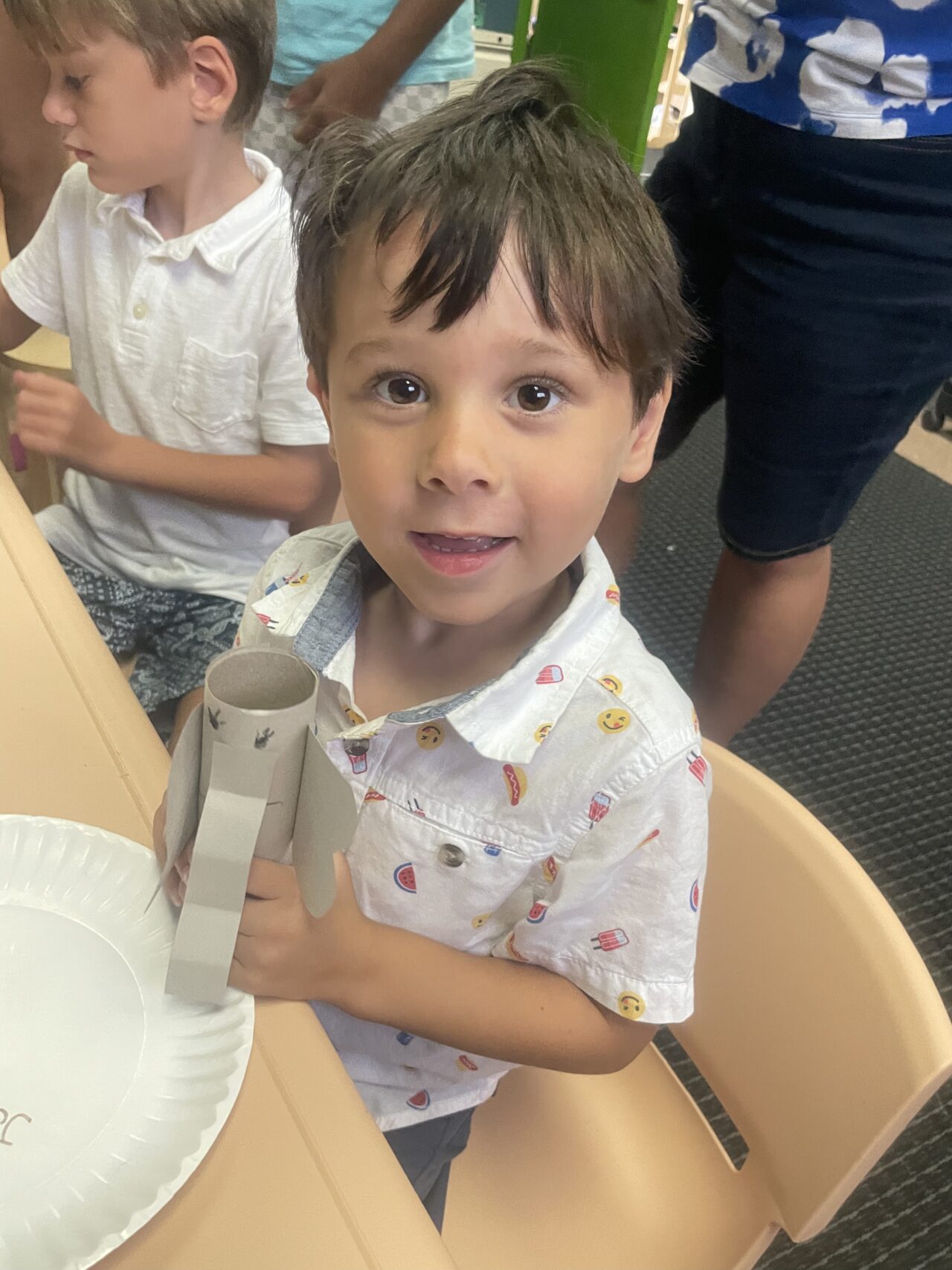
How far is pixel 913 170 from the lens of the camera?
0.85m

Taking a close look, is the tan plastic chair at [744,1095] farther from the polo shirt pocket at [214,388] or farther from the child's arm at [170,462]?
the polo shirt pocket at [214,388]

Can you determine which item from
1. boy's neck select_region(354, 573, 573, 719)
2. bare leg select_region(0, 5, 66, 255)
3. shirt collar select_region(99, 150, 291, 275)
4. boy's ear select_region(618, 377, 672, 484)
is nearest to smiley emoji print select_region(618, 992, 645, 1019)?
boy's neck select_region(354, 573, 573, 719)

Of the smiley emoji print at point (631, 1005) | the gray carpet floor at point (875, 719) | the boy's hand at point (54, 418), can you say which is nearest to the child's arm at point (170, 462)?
the boy's hand at point (54, 418)

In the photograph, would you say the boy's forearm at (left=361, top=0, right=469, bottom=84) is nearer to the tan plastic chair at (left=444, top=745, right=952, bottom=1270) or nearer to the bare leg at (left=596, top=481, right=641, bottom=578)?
the bare leg at (left=596, top=481, right=641, bottom=578)

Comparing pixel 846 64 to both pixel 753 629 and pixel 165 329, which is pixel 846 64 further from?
pixel 165 329

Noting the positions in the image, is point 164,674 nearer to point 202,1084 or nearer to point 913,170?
point 202,1084

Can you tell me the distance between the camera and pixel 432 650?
2.29ft

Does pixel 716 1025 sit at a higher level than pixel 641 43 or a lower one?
lower

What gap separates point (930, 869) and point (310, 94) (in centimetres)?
149

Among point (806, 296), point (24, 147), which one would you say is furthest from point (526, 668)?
point (24, 147)

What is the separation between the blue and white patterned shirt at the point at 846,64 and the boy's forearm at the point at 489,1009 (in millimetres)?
767

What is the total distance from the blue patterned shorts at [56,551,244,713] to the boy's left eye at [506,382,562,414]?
0.63m

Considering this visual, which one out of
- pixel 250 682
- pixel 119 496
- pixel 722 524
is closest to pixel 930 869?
pixel 722 524

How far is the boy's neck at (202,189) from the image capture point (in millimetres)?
1029
